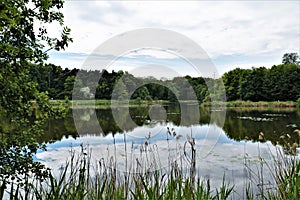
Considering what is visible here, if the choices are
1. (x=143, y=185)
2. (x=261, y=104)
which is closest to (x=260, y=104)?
(x=261, y=104)

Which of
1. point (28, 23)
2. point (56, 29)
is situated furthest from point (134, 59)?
point (28, 23)

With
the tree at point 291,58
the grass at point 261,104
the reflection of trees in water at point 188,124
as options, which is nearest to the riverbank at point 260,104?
the grass at point 261,104

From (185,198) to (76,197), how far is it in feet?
2.89

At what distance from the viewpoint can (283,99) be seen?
3894 cm

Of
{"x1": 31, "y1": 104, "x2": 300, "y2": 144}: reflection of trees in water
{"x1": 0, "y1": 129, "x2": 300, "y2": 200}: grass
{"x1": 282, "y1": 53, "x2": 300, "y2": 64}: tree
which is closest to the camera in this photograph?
{"x1": 0, "y1": 129, "x2": 300, "y2": 200}: grass

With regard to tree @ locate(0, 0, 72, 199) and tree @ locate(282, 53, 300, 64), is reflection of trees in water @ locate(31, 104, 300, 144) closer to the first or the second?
tree @ locate(0, 0, 72, 199)

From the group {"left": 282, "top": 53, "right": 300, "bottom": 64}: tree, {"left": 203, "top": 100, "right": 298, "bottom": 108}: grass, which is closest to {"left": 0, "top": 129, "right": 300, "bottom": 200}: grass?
{"left": 203, "top": 100, "right": 298, "bottom": 108}: grass

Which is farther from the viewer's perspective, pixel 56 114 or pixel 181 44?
pixel 181 44

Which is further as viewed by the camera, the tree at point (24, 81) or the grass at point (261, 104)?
the grass at point (261, 104)

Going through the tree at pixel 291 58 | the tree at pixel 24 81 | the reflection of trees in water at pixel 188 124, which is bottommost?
the reflection of trees in water at pixel 188 124

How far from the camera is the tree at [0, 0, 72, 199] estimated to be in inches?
106

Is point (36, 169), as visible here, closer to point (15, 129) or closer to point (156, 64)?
point (15, 129)

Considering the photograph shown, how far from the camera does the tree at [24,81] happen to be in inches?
106

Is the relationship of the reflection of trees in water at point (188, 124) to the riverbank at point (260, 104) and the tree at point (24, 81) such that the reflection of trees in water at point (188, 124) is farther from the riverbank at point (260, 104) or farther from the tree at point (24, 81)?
the riverbank at point (260, 104)
